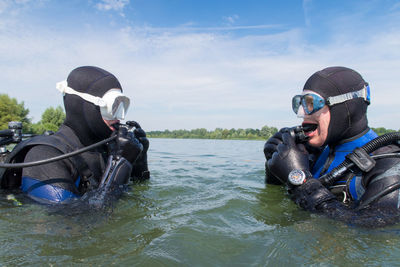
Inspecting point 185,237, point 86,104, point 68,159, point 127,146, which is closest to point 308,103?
point 185,237

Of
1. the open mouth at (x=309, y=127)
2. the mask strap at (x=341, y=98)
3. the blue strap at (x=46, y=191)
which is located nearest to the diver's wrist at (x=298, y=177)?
the open mouth at (x=309, y=127)

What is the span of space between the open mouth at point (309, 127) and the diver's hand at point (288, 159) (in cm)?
20

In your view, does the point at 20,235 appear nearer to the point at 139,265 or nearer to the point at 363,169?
the point at 139,265

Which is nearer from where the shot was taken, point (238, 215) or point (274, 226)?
point (274, 226)

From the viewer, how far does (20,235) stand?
6.07ft

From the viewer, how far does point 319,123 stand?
2668 mm

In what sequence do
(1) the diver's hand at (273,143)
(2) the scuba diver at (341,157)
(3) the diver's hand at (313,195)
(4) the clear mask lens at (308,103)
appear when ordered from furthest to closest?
(1) the diver's hand at (273,143), (4) the clear mask lens at (308,103), (3) the diver's hand at (313,195), (2) the scuba diver at (341,157)

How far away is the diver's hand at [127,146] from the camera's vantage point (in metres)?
2.63

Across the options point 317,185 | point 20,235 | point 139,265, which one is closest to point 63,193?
point 20,235

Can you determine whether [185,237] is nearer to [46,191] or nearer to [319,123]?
[46,191]

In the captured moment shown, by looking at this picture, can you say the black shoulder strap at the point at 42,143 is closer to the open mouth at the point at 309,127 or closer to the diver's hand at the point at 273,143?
the diver's hand at the point at 273,143

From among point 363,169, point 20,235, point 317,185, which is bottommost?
point 20,235

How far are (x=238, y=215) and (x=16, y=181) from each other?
7.93 ft

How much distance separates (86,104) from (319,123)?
2375mm
